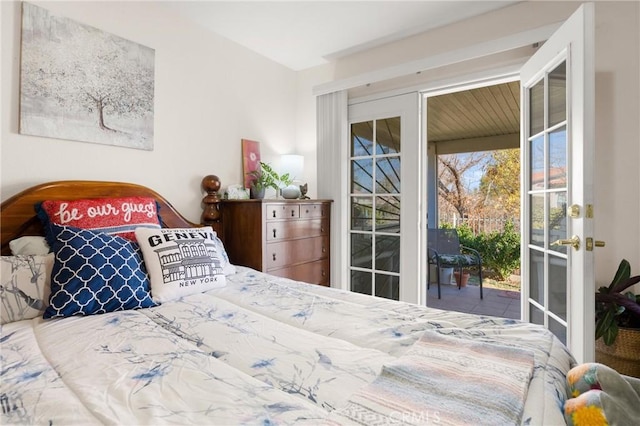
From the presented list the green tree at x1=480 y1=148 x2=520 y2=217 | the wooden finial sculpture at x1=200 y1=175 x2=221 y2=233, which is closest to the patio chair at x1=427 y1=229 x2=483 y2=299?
the green tree at x1=480 y1=148 x2=520 y2=217

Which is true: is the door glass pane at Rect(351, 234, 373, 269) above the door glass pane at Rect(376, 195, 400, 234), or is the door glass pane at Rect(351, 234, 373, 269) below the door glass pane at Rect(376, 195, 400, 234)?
below

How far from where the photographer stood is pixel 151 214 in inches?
76.4

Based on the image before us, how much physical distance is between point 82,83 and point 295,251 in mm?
1824

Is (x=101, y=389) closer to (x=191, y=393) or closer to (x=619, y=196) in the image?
(x=191, y=393)

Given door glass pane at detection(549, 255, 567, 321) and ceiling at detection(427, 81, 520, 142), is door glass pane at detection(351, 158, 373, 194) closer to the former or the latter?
ceiling at detection(427, 81, 520, 142)

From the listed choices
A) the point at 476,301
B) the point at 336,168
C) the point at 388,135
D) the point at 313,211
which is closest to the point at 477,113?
the point at 388,135

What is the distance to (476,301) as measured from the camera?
4117 mm

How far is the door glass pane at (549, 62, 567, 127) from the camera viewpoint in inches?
67.4

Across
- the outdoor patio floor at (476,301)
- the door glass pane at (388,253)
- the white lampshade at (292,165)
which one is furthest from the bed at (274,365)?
the outdoor patio floor at (476,301)

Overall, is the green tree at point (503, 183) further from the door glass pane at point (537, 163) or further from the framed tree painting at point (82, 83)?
the framed tree painting at point (82, 83)

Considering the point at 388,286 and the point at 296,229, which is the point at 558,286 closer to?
the point at 388,286

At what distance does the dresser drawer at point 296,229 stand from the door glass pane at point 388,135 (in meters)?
0.87

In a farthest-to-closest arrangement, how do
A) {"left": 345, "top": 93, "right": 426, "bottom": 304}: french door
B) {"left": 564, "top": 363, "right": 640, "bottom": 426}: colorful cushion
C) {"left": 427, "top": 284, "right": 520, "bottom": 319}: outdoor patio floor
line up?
{"left": 427, "top": 284, "right": 520, "bottom": 319}: outdoor patio floor < {"left": 345, "top": 93, "right": 426, "bottom": 304}: french door < {"left": 564, "top": 363, "right": 640, "bottom": 426}: colorful cushion

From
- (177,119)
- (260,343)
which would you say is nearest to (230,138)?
(177,119)
